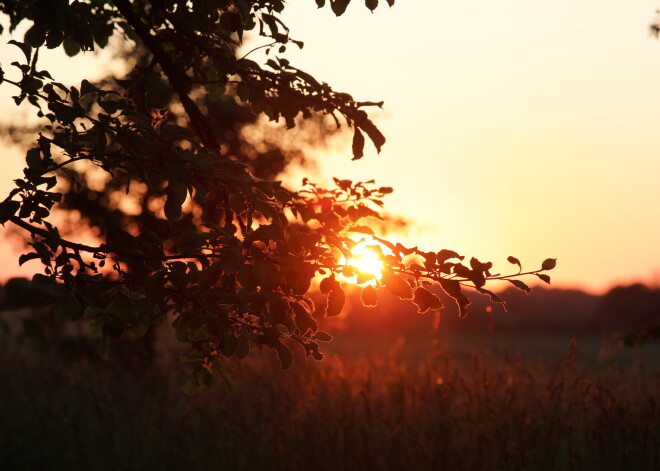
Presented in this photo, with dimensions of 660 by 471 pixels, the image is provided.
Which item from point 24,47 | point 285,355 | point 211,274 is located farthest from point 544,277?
point 24,47

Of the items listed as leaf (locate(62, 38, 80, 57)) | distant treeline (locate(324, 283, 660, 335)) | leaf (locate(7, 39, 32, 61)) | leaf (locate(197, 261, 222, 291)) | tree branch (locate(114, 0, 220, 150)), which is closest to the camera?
leaf (locate(197, 261, 222, 291))

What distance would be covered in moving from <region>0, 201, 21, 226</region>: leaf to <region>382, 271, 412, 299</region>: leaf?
184 centimetres

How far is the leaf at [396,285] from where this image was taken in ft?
10.6

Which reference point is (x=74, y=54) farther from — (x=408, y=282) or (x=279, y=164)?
(x=279, y=164)

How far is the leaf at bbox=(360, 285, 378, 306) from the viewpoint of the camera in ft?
11.0

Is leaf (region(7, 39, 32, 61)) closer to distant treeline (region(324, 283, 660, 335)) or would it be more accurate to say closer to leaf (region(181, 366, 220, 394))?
leaf (region(181, 366, 220, 394))

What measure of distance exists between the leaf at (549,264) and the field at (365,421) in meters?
2.64

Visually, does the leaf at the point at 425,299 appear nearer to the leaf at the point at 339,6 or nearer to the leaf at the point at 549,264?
the leaf at the point at 549,264

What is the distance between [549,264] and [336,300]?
989 mm

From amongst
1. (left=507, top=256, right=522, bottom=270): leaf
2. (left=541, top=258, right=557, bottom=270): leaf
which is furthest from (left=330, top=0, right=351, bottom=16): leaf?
(left=541, top=258, right=557, bottom=270): leaf

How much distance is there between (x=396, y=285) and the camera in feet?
10.6

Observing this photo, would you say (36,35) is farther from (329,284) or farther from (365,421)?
(365,421)

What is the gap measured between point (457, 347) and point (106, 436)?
92.0 feet

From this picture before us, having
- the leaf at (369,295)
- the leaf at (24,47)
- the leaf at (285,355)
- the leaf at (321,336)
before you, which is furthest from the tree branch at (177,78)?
the leaf at (369,295)
